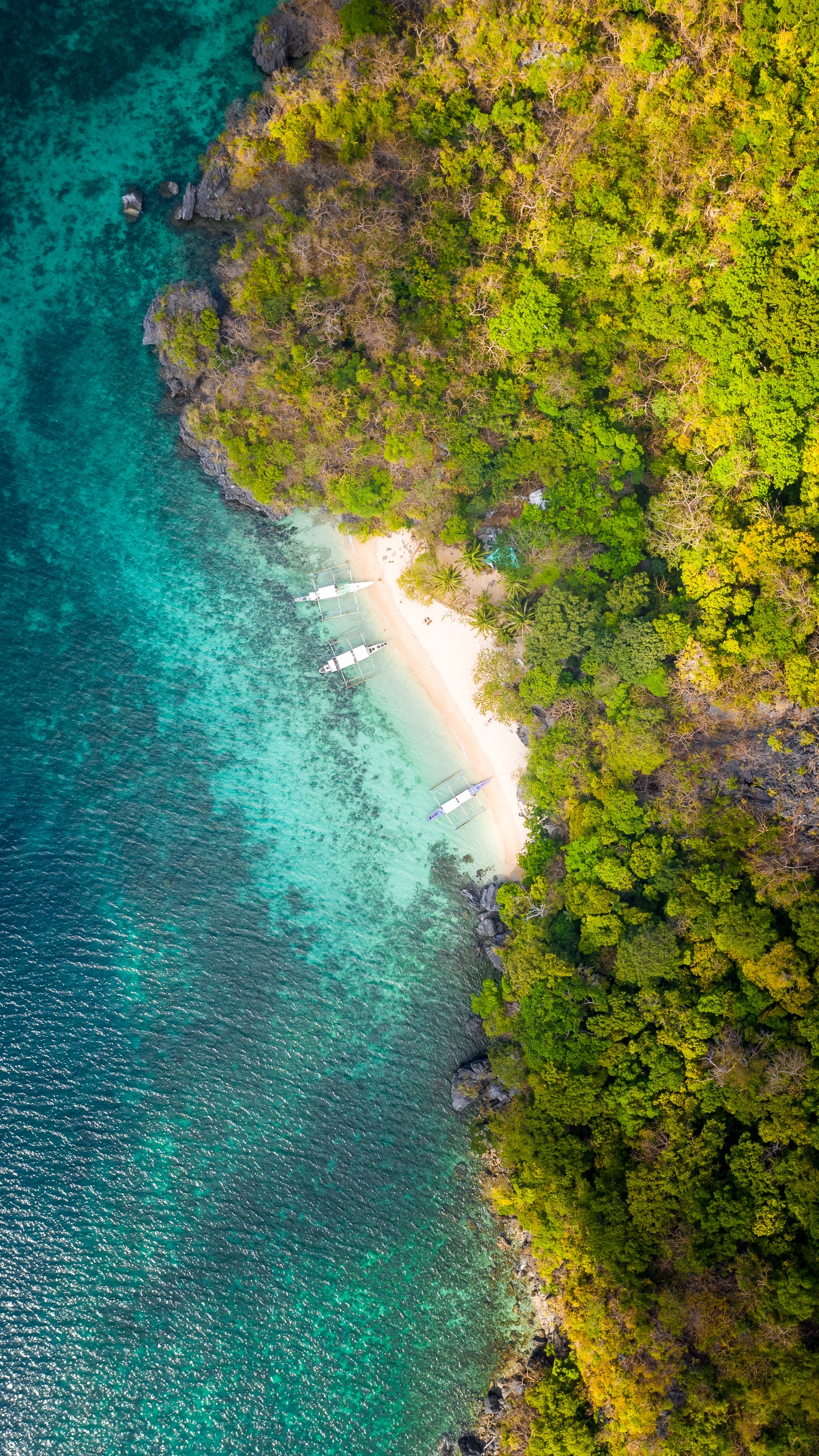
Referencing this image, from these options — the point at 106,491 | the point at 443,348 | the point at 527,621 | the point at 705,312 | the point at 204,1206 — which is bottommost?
the point at 204,1206

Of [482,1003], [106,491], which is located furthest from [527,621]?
[106,491]

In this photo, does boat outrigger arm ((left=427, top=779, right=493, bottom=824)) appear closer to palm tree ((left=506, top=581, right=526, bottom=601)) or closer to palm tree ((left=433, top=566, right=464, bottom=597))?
palm tree ((left=506, top=581, right=526, bottom=601))

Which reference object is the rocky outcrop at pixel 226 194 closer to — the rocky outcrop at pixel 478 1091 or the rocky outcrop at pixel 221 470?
the rocky outcrop at pixel 221 470

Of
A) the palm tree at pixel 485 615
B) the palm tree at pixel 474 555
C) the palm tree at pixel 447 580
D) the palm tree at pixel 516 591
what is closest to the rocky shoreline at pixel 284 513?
the palm tree at pixel 447 580

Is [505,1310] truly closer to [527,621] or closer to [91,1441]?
[91,1441]

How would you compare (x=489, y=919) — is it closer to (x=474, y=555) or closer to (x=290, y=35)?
(x=474, y=555)
